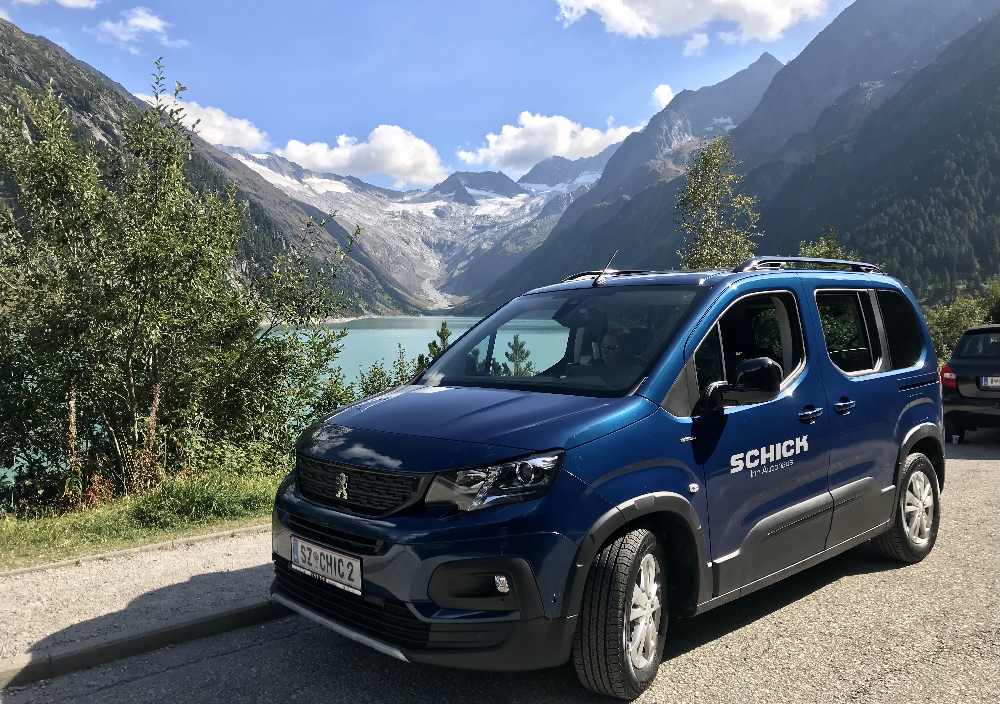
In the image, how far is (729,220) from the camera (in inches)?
915

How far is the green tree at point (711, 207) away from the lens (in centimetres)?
2183

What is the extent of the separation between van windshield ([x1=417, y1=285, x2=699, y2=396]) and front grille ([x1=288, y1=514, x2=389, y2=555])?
1.10 m

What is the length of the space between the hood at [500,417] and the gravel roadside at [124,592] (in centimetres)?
172

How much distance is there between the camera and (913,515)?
5605mm

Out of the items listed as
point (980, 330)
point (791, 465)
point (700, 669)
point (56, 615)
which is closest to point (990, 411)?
point (980, 330)

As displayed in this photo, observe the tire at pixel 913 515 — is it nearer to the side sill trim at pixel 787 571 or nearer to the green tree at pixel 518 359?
the side sill trim at pixel 787 571

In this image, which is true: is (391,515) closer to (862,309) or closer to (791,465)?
(791,465)

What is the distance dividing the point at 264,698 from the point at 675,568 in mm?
2033

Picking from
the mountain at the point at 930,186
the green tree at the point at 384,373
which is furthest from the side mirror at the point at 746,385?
the mountain at the point at 930,186

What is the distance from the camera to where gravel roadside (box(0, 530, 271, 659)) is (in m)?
4.31

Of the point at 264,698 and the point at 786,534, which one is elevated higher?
the point at 786,534

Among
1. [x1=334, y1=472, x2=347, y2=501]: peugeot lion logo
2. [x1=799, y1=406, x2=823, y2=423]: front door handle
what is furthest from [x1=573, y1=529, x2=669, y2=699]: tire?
[x1=799, y1=406, x2=823, y2=423]: front door handle

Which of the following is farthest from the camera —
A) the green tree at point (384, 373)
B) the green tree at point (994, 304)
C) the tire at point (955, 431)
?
the green tree at point (994, 304)

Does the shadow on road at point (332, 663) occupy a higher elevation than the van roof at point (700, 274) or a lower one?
lower
